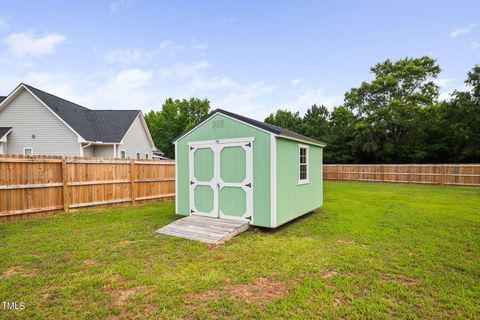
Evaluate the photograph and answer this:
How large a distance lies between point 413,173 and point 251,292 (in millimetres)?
19434

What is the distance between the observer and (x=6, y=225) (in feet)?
19.2

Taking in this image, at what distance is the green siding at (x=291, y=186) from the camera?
5621mm

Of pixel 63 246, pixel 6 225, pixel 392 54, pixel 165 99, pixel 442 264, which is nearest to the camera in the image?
pixel 442 264

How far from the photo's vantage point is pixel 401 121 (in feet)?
79.5

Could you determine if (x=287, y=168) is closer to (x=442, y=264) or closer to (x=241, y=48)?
(x=442, y=264)

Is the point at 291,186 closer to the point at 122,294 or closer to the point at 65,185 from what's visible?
the point at 122,294

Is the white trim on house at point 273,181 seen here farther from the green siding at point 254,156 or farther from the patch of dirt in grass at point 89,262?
the patch of dirt in grass at point 89,262

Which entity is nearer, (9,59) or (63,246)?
(63,246)

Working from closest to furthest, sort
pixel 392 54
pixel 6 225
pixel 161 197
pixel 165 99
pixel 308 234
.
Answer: pixel 308 234, pixel 6 225, pixel 161 197, pixel 392 54, pixel 165 99

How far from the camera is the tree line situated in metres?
20.9

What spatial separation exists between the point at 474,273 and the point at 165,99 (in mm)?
38747

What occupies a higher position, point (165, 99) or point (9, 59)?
point (165, 99)

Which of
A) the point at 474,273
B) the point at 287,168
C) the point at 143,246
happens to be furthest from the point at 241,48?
the point at 474,273

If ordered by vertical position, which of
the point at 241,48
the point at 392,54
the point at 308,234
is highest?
the point at 392,54
